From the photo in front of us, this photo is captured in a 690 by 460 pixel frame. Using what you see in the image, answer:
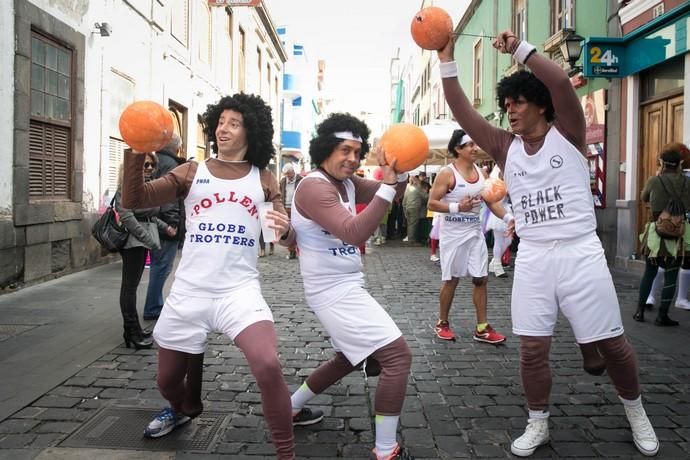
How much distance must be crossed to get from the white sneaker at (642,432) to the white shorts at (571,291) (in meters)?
0.44

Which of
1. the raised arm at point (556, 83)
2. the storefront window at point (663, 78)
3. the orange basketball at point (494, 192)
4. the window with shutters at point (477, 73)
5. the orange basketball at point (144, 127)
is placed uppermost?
the window with shutters at point (477, 73)

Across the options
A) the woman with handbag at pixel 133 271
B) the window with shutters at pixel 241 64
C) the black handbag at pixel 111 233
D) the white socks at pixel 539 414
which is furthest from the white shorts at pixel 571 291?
the window with shutters at pixel 241 64

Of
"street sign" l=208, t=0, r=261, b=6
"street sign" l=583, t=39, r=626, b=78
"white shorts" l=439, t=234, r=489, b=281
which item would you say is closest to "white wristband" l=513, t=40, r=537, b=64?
"white shorts" l=439, t=234, r=489, b=281

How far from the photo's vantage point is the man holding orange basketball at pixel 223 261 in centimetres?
266

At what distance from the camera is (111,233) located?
489 centimetres

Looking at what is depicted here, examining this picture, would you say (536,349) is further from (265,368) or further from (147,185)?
(147,185)

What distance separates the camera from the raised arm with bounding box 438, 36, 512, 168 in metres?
3.20

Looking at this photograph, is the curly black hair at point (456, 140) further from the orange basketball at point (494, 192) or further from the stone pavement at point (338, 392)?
the stone pavement at point (338, 392)

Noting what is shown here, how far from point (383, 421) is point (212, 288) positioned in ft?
3.23

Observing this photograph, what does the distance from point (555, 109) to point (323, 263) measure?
1.37 metres

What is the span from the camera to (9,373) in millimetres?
4281

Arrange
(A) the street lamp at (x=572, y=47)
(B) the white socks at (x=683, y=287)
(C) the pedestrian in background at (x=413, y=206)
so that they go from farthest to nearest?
(C) the pedestrian in background at (x=413, y=206) < (A) the street lamp at (x=572, y=47) < (B) the white socks at (x=683, y=287)

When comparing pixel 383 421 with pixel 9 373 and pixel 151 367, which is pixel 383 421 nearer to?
pixel 151 367

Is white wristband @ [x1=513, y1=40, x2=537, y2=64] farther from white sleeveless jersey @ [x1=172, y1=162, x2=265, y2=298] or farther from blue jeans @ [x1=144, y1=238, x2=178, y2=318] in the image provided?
blue jeans @ [x1=144, y1=238, x2=178, y2=318]
